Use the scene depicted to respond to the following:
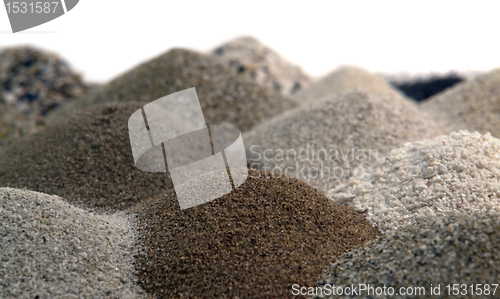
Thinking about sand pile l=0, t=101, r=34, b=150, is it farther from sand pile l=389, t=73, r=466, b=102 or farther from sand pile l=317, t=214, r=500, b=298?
sand pile l=389, t=73, r=466, b=102

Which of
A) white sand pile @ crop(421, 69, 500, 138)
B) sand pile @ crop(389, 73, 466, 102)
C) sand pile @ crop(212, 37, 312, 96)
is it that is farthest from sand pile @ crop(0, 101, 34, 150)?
sand pile @ crop(389, 73, 466, 102)

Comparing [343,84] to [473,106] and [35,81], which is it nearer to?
[473,106]

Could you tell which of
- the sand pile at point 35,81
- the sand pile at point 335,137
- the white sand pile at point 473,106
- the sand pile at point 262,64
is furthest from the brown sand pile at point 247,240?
the sand pile at point 262,64

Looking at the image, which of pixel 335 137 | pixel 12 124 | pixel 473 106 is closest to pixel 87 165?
pixel 335 137

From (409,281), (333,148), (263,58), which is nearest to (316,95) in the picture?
(263,58)

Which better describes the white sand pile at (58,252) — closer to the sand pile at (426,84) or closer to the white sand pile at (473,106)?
the white sand pile at (473,106)

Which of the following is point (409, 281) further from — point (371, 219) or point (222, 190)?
point (222, 190)
